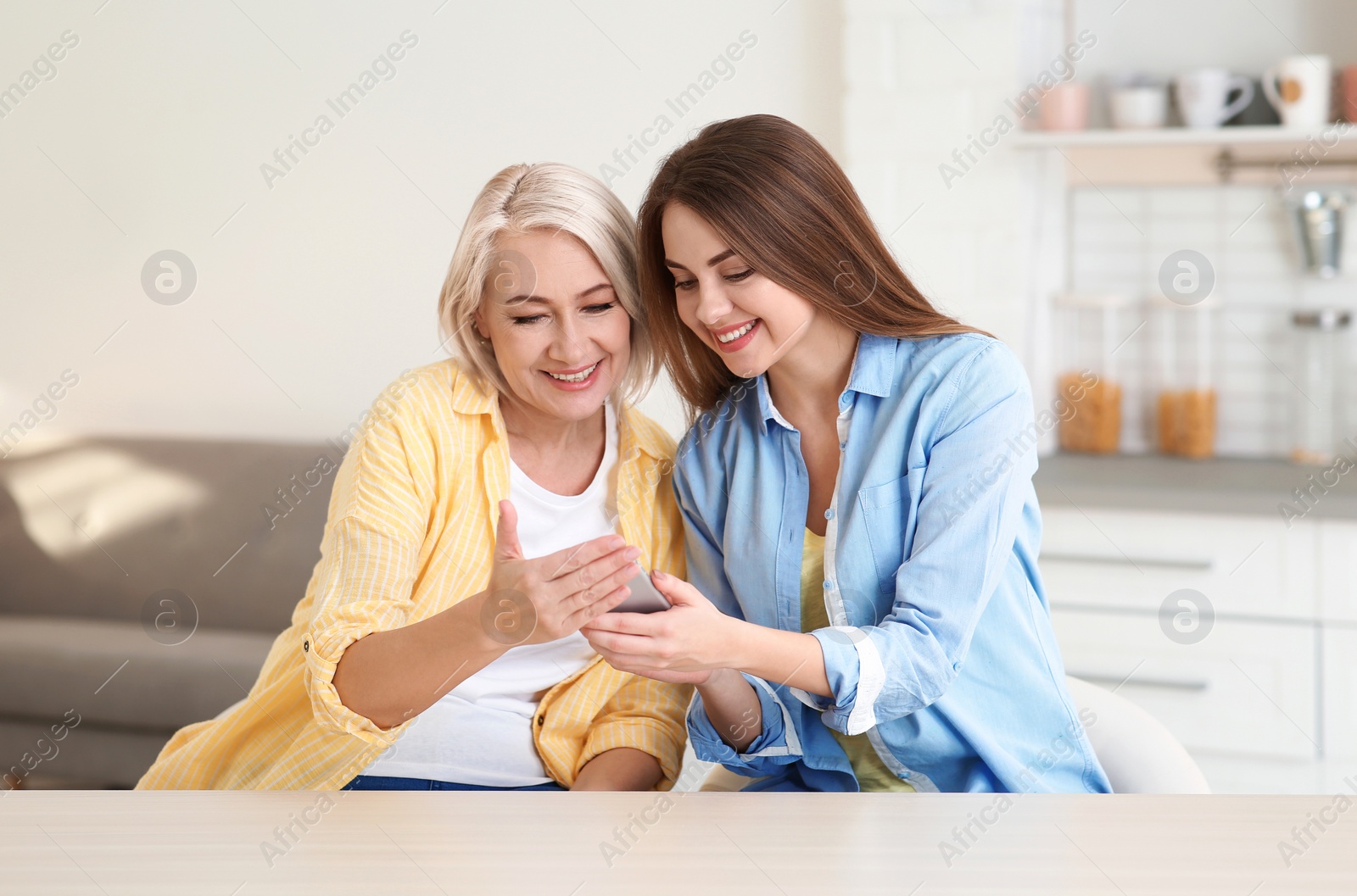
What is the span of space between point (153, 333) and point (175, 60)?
2.21ft

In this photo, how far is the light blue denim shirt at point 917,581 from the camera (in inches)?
44.3

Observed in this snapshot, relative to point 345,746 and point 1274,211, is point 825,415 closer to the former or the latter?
point 345,746

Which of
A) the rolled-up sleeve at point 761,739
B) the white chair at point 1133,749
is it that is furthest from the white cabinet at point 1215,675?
the rolled-up sleeve at point 761,739

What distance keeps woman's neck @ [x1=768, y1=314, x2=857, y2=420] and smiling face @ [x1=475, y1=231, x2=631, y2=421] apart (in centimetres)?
20

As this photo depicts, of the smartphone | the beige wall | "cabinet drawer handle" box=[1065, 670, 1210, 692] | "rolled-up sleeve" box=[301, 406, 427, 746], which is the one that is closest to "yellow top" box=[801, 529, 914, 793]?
the smartphone

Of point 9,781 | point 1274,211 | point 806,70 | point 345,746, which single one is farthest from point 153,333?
point 1274,211

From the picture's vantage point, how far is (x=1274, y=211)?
2518mm

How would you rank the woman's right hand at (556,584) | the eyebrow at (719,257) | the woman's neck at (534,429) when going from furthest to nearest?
the woman's neck at (534,429) < the eyebrow at (719,257) < the woman's right hand at (556,584)

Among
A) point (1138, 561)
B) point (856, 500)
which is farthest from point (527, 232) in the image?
point (1138, 561)

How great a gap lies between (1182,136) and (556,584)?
1.93 m

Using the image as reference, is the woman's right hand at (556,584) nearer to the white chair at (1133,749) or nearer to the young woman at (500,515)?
the young woman at (500,515)

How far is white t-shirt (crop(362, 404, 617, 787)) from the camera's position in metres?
1.27

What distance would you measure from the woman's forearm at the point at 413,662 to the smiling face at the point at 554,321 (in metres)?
0.33

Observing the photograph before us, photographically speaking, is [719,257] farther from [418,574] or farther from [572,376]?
[418,574]
